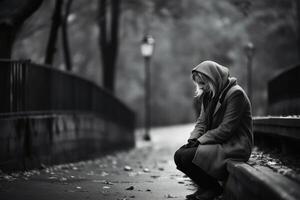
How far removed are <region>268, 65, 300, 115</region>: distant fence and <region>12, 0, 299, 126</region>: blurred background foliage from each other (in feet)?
7.75

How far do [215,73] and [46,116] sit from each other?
20.3 feet

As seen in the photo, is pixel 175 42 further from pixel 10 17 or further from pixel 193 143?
pixel 193 143

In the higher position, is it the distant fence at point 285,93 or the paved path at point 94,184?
the distant fence at point 285,93

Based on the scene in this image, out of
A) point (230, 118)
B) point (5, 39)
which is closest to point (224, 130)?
point (230, 118)

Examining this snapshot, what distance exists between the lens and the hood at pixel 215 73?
721cm

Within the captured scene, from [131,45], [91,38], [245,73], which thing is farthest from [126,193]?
[245,73]

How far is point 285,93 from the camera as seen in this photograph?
55.4 feet

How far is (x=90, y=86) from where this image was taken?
17438mm

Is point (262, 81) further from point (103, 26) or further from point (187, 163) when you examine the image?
point (187, 163)

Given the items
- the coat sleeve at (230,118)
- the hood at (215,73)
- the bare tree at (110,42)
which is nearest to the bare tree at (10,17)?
the hood at (215,73)

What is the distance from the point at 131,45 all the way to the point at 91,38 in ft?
14.5

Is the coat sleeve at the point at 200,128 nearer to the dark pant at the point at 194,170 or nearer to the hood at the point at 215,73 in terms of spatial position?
the dark pant at the point at 194,170

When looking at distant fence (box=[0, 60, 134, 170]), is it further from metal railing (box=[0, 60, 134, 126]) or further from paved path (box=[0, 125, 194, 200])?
paved path (box=[0, 125, 194, 200])

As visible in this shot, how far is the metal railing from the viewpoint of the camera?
11.2 metres
